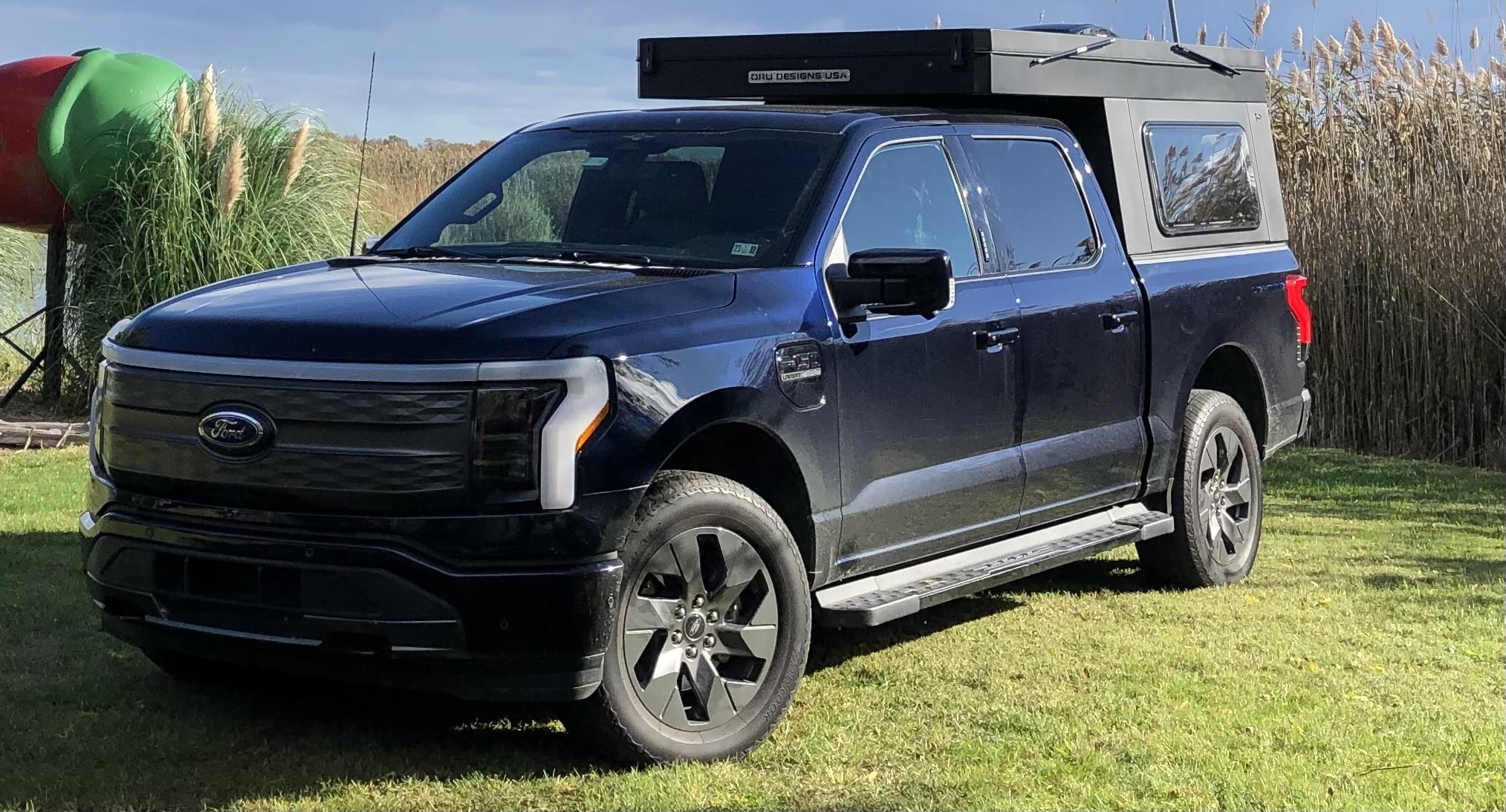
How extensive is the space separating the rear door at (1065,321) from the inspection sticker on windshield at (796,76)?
967mm

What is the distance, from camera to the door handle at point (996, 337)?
6.21m

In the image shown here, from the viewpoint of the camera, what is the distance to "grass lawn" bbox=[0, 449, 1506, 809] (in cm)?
498

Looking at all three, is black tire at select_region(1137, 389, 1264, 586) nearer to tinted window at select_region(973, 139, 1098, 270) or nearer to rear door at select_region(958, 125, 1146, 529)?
rear door at select_region(958, 125, 1146, 529)

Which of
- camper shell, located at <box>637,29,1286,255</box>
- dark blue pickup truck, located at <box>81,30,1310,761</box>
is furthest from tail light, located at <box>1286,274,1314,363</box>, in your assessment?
dark blue pickup truck, located at <box>81,30,1310,761</box>

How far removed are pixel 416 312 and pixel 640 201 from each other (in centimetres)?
135

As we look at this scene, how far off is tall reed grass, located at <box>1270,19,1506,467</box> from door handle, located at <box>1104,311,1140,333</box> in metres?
6.31

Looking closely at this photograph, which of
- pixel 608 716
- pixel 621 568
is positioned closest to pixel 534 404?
pixel 621 568

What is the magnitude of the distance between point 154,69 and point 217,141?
1029 mm

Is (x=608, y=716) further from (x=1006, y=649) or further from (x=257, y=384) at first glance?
(x=1006, y=649)

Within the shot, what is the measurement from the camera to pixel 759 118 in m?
6.26

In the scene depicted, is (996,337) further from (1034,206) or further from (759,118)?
(759,118)

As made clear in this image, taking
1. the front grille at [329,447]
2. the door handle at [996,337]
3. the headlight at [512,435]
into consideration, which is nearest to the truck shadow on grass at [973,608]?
the door handle at [996,337]

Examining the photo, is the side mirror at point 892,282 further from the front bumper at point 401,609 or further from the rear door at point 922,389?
the front bumper at point 401,609

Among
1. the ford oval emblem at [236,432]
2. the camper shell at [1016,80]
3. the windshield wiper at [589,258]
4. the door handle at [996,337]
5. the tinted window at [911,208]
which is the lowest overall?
the ford oval emblem at [236,432]
